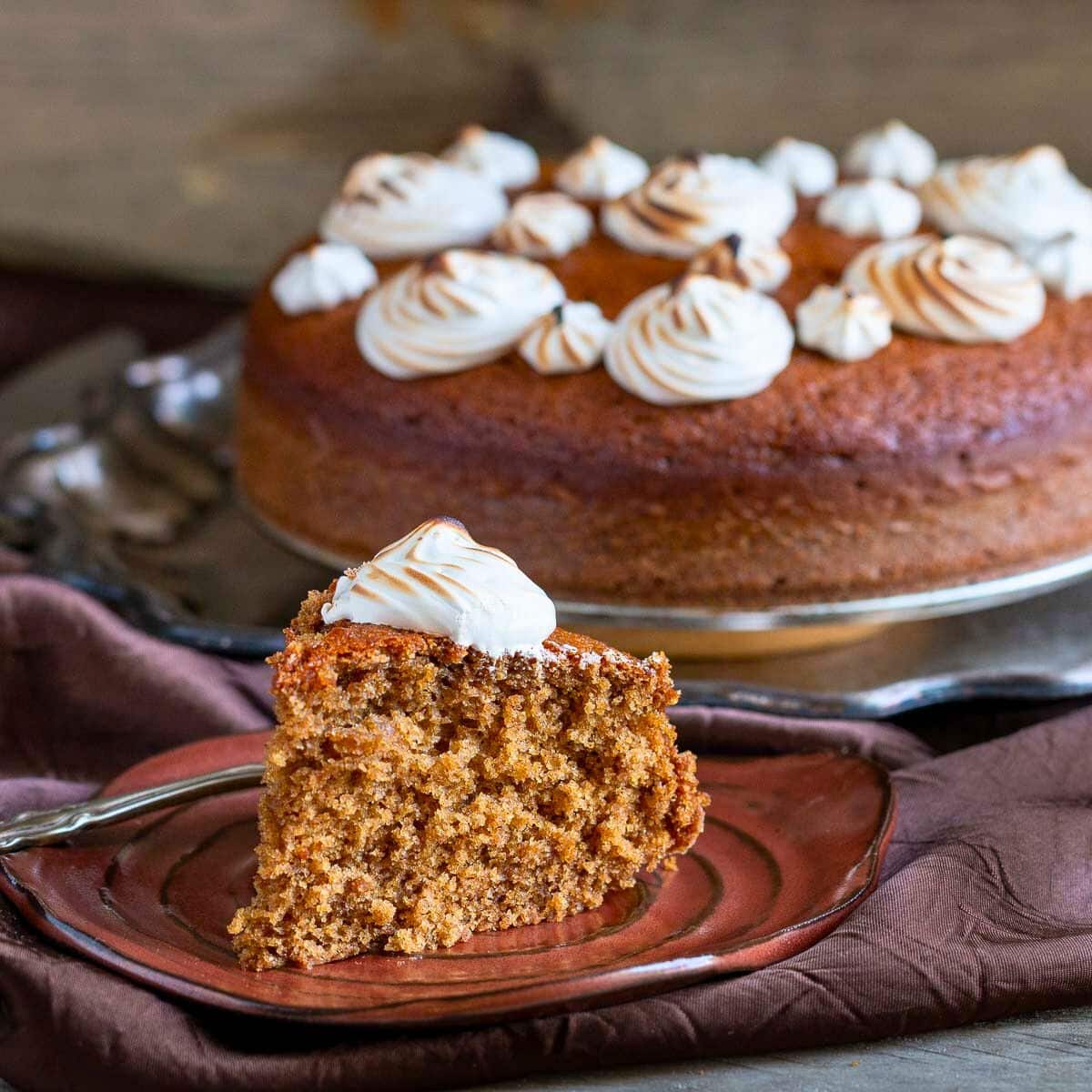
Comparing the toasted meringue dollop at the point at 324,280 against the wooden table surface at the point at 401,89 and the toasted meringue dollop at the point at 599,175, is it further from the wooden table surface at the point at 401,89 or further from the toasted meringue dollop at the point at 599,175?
the wooden table surface at the point at 401,89

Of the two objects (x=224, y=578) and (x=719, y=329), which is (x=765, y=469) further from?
(x=224, y=578)

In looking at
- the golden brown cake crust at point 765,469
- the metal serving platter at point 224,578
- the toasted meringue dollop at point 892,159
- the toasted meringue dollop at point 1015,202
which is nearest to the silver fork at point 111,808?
the metal serving platter at point 224,578

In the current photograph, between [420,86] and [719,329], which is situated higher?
[420,86]

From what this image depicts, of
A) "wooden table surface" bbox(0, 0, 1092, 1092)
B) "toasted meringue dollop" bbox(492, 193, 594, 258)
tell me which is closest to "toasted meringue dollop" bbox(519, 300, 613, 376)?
"toasted meringue dollop" bbox(492, 193, 594, 258)

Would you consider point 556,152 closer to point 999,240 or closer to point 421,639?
point 999,240

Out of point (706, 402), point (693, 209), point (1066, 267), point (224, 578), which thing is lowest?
point (224, 578)

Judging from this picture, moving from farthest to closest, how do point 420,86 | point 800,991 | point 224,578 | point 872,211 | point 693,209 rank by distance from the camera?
point 420,86, point 224,578, point 872,211, point 693,209, point 800,991

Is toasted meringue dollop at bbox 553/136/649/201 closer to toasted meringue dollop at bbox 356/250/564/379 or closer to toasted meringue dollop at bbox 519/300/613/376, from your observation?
toasted meringue dollop at bbox 356/250/564/379

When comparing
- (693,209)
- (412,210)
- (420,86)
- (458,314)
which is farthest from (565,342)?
(420,86)
